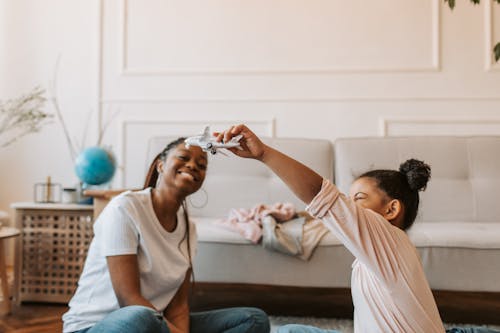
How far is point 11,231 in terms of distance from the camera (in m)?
2.36

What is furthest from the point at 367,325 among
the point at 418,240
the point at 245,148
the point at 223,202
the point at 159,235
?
the point at 223,202

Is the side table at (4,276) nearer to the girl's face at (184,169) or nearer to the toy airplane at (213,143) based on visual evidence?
the girl's face at (184,169)

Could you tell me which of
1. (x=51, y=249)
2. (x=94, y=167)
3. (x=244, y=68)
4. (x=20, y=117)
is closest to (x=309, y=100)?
(x=244, y=68)

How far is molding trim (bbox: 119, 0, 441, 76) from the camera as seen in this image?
10.1 feet

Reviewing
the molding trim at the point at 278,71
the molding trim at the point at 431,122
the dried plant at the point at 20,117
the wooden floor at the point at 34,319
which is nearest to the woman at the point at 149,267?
the wooden floor at the point at 34,319

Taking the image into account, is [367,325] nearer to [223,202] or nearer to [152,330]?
[152,330]

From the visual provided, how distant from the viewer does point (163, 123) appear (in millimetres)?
3277

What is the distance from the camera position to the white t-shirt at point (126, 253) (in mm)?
1390

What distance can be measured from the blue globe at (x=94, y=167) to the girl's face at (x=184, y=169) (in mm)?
1131

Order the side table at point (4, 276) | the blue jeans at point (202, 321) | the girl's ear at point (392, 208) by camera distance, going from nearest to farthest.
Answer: the girl's ear at point (392, 208), the blue jeans at point (202, 321), the side table at point (4, 276)

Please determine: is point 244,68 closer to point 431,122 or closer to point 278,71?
point 278,71

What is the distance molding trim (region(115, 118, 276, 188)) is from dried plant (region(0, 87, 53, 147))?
516 mm

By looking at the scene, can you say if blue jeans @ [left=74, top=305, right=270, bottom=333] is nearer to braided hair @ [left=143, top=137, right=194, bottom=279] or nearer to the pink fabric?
braided hair @ [left=143, top=137, right=194, bottom=279]

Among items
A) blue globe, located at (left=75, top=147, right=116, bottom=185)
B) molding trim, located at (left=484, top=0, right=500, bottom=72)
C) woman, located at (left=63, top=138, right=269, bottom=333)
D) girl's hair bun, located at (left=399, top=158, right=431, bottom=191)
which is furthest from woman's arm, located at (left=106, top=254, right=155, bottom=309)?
molding trim, located at (left=484, top=0, right=500, bottom=72)
